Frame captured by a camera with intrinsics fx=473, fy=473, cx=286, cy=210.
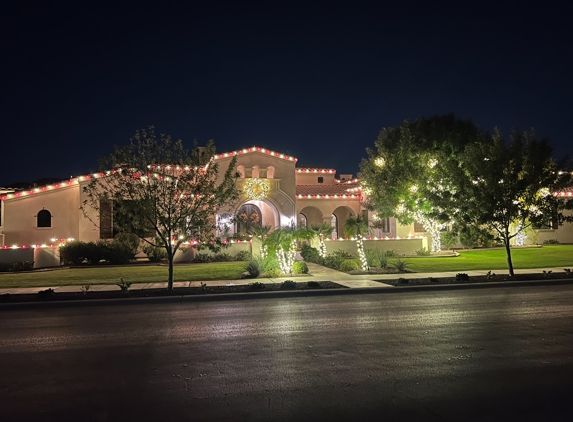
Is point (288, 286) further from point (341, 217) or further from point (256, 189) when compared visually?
point (341, 217)

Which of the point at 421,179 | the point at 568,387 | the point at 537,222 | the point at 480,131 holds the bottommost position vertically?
the point at 568,387

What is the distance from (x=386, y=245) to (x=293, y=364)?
66.1 feet

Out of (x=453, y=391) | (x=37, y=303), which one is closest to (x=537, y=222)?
(x=453, y=391)

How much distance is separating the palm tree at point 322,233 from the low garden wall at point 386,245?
1095 mm

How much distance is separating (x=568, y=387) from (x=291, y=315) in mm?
5878

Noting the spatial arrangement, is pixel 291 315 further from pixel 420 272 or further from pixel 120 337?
pixel 420 272

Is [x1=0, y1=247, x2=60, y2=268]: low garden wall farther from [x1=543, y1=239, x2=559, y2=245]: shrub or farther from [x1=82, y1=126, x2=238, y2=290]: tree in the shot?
[x1=543, y1=239, x2=559, y2=245]: shrub

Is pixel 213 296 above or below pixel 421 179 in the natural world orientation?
below

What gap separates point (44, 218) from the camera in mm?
24328

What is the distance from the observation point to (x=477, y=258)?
917 inches

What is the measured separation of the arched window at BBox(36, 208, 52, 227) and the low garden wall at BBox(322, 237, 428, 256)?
1434cm

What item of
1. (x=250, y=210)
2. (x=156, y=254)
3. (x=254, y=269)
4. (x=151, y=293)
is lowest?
(x=151, y=293)

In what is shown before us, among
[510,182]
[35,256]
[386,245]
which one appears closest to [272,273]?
[510,182]

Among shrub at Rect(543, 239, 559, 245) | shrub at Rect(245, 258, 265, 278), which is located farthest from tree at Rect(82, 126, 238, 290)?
shrub at Rect(543, 239, 559, 245)
